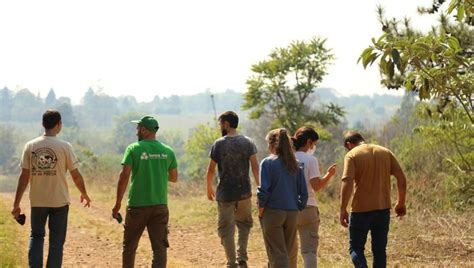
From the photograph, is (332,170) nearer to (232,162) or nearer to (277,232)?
(277,232)

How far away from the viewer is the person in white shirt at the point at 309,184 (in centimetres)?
778

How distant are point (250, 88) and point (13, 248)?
14313 mm

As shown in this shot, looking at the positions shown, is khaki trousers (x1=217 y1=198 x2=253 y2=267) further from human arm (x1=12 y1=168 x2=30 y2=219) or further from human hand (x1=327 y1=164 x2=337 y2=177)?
human arm (x1=12 y1=168 x2=30 y2=219)

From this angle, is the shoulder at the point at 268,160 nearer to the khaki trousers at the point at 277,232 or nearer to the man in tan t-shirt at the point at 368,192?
the khaki trousers at the point at 277,232

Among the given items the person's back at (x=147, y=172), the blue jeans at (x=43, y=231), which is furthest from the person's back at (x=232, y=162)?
the blue jeans at (x=43, y=231)

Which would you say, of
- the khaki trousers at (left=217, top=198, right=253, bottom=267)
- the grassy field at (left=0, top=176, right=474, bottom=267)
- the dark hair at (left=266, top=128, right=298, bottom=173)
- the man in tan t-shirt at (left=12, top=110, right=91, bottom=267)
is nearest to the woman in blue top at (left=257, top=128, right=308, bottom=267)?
the dark hair at (left=266, top=128, right=298, bottom=173)

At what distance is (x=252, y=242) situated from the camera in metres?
13.3

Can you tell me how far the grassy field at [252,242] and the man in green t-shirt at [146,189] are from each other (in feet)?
9.10

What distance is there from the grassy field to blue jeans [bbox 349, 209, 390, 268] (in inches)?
101

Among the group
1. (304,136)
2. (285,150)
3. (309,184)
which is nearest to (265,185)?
(285,150)

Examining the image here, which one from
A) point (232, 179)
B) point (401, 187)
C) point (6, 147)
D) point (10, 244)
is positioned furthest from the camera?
point (6, 147)

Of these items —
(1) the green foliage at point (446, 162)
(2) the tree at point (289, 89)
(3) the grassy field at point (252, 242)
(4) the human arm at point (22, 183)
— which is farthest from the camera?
(2) the tree at point (289, 89)

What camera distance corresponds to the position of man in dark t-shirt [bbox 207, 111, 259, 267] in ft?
28.5

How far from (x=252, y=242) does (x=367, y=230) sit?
225 inches
